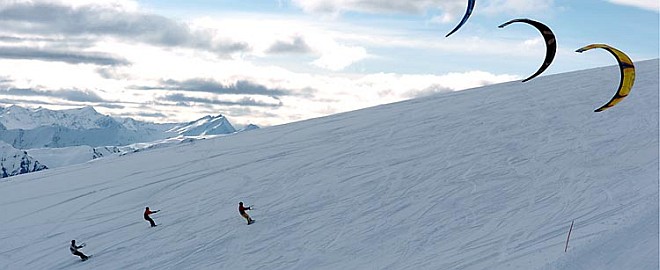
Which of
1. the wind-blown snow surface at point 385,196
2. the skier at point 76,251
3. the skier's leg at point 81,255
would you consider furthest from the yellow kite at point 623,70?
the skier's leg at point 81,255

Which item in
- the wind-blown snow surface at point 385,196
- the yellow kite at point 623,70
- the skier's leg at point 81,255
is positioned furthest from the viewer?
the skier's leg at point 81,255

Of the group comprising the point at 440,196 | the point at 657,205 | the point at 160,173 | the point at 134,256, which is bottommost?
the point at 657,205

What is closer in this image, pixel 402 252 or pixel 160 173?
pixel 402 252

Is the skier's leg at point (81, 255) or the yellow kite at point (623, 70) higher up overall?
the yellow kite at point (623, 70)

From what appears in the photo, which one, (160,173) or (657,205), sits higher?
(160,173)

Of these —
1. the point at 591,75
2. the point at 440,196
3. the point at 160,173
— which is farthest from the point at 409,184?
the point at 591,75

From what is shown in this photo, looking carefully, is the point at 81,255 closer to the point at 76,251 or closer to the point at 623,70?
the point at 76,251

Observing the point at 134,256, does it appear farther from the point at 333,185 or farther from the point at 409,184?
A: the point at 409,184

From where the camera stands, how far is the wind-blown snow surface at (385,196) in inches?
769

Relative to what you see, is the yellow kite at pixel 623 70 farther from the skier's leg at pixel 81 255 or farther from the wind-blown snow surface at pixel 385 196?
the skier's leg at pixel 81 255

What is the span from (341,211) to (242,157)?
12.1 metres

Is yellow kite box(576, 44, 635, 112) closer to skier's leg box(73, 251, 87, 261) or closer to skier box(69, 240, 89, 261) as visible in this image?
skier box(69, 240, 89, 261)

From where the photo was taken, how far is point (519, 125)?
3459 cm

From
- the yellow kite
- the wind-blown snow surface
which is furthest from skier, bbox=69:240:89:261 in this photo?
the yellow kite
